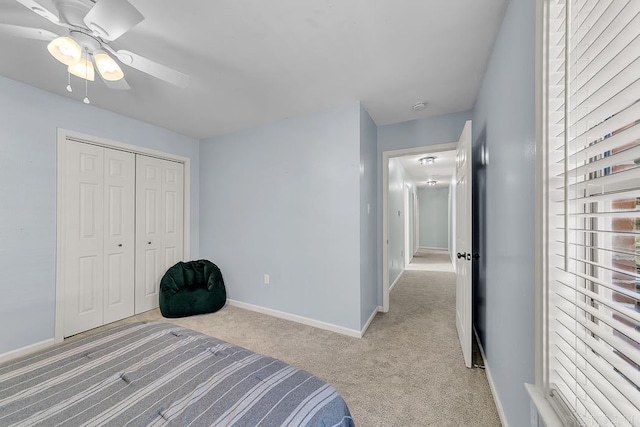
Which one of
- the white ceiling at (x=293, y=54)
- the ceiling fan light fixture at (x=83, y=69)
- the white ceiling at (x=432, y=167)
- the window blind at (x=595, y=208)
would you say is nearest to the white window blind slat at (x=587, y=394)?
the window blind at (x=595, y=208)

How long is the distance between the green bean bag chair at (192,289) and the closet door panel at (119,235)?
0.44m

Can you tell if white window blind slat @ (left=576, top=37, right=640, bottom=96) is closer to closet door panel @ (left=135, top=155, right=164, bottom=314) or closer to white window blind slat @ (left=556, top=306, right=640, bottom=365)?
white window blind slat @ (left=556, top=306, right=640, bottom=365)

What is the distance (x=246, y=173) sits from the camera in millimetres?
3359

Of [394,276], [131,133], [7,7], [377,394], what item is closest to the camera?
[7,7]

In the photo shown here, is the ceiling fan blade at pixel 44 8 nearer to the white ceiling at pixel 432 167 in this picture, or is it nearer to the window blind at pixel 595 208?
the window blind at pixel 595 208

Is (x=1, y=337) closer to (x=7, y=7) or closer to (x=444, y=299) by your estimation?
(x=7, y=7)

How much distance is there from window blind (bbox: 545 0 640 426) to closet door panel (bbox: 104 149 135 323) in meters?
3.88

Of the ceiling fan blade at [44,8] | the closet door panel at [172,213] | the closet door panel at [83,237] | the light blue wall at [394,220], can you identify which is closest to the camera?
the ceiling fan blade at [44,8]

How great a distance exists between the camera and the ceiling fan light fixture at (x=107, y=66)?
56.4 inches

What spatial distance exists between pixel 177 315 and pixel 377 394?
2515 mm

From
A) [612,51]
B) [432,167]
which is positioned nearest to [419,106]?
[612,51]

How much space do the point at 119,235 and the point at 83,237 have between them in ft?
1.09

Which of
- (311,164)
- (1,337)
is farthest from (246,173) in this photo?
(1,337)

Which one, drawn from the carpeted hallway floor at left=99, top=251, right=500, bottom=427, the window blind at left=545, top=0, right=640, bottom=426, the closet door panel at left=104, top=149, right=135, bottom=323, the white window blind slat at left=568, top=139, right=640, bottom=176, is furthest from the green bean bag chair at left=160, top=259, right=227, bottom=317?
the white window blind slat at left=568, top=139, right=640, bottom=176
